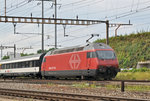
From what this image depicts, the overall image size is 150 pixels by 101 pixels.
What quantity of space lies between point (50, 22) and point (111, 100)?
2203cm

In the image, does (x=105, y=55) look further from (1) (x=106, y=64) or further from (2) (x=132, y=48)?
(2) (x=132, y=48)

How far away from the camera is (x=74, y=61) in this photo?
26.7 meters

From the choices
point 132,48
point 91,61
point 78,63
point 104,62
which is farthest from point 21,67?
point 132,48

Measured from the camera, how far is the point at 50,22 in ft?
114

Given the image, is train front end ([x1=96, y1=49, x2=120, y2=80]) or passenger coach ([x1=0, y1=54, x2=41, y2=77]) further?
passenger coach ([x1=0, y1=54, x2=41, y2=77])

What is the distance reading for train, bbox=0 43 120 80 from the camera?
949 inches

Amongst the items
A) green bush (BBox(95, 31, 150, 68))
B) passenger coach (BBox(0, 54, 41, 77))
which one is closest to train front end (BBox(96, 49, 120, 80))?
passenger coach (BBox(0, 54, 41, 77))

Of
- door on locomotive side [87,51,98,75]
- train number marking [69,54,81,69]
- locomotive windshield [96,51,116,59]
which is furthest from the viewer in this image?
train number marking [69,54,81,69]

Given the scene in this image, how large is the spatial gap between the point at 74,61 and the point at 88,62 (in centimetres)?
237

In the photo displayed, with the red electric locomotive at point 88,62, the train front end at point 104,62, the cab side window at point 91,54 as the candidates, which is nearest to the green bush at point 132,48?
the red electric locomotive at point 88,62

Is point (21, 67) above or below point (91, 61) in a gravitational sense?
below

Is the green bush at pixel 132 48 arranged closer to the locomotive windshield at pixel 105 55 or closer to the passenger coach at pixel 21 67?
the passenger coach at pixel 21 67

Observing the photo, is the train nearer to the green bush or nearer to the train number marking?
the train number marking

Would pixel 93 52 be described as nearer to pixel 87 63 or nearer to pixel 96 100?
pixel 87 63
